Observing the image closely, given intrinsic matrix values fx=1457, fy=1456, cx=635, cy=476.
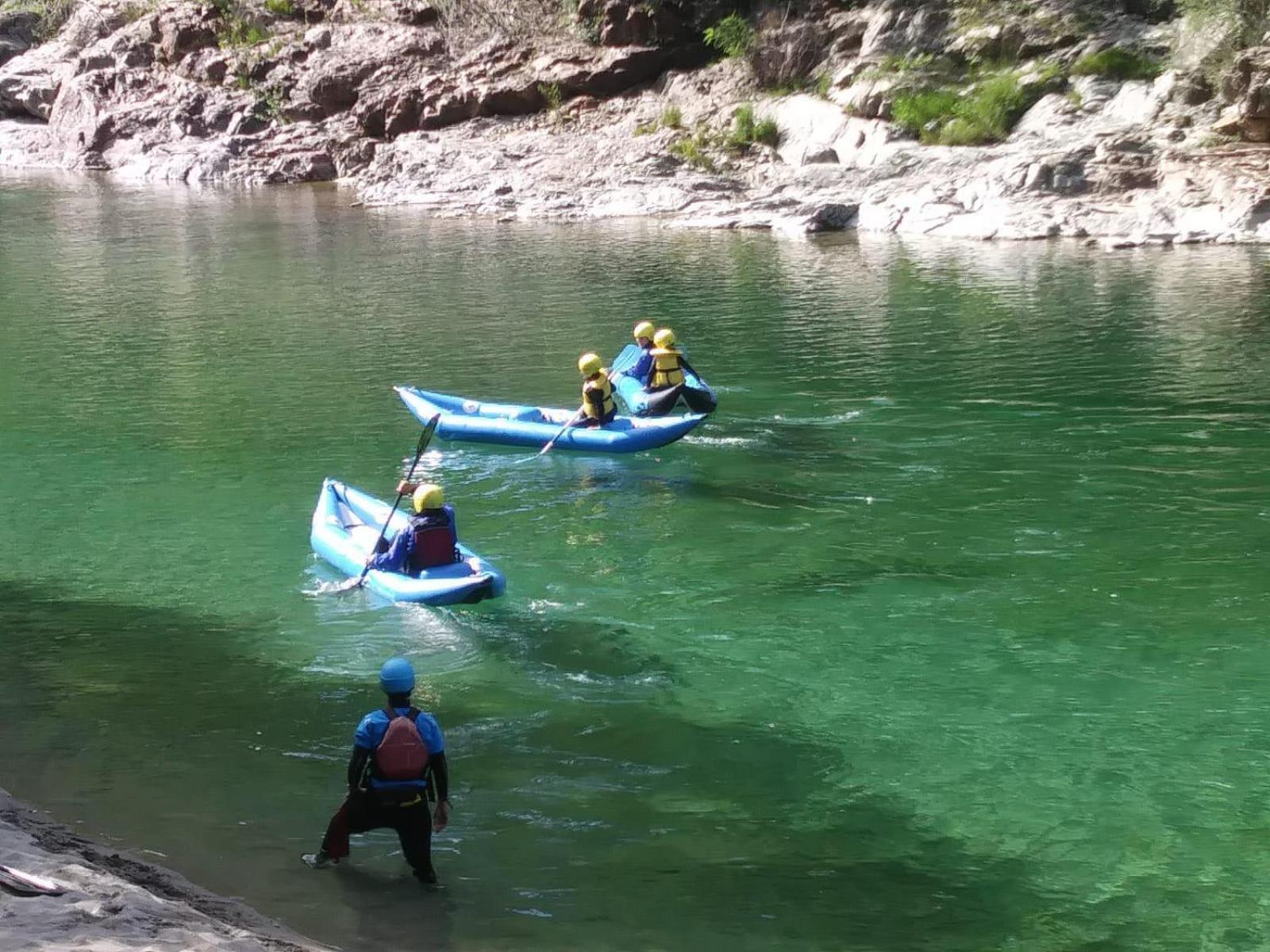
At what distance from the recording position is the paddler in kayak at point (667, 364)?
1641 centimetres

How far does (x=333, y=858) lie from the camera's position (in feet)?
24.7

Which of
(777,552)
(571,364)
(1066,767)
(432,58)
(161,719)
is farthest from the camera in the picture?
(432,58)

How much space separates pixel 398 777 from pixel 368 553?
4.94 m

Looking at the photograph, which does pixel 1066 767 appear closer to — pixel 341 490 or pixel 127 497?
pixel 341 490

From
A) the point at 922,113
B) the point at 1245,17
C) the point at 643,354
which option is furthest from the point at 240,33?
the point at 643,354

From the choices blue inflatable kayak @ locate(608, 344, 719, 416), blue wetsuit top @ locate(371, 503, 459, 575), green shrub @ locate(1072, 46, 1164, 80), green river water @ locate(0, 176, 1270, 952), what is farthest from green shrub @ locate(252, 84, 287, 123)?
blue wetsuit top @ locate(371, 503, 459, 575)

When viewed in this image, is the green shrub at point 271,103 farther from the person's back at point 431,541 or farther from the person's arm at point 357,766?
the person's arm at point 357,766

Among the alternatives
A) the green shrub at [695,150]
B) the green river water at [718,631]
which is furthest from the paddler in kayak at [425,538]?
the green shrub at [695,150]

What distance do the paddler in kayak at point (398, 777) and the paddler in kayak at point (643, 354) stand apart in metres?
9.79

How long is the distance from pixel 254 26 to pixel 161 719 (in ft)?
143

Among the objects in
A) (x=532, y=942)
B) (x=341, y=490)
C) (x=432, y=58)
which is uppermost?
(x=432, y=58)

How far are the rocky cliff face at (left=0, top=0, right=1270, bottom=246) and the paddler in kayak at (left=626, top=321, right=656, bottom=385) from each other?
1506 cm

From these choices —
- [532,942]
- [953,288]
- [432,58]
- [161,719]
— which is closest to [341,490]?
[161,719]

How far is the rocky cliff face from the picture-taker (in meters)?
30.3
